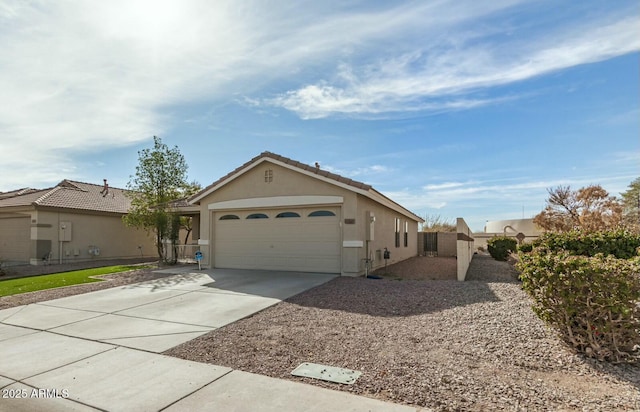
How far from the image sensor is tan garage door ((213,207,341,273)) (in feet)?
42.4

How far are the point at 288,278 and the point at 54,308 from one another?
238 inches

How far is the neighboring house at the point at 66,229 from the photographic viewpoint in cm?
1936

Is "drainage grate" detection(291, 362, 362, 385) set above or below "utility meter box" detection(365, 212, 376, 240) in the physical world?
below

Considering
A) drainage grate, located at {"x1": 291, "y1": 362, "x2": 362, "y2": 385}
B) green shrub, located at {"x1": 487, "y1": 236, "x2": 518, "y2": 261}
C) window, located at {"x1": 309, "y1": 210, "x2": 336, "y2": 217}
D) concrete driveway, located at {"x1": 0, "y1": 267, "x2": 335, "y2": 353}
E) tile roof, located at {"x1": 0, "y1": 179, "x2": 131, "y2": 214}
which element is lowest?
concrete driveway, located at {"x1": 0, "y1": 267, "x2": 335, "y2": 353}

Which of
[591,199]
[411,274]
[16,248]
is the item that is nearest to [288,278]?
[411,274]

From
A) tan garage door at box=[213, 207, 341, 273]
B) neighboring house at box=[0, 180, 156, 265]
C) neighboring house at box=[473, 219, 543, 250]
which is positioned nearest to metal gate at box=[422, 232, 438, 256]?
neighboring house at box=[473, 219, 543, 250]

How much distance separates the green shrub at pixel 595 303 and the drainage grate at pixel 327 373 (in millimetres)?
2691

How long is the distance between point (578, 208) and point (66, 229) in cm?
2982

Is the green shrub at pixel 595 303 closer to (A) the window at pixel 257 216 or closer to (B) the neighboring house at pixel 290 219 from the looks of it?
(B) the neighboring house at pixel 290 219

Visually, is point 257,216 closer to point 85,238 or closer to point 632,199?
point 85,238

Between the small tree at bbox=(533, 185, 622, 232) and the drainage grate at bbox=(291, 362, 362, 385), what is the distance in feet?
71.5

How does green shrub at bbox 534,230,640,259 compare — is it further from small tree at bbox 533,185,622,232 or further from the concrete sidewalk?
small tree at bbox 533,185,622,232

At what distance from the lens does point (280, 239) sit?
13.8m

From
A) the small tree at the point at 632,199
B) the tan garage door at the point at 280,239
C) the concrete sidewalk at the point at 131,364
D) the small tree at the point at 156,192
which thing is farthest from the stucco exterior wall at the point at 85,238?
the small tree at the point at 632,199
